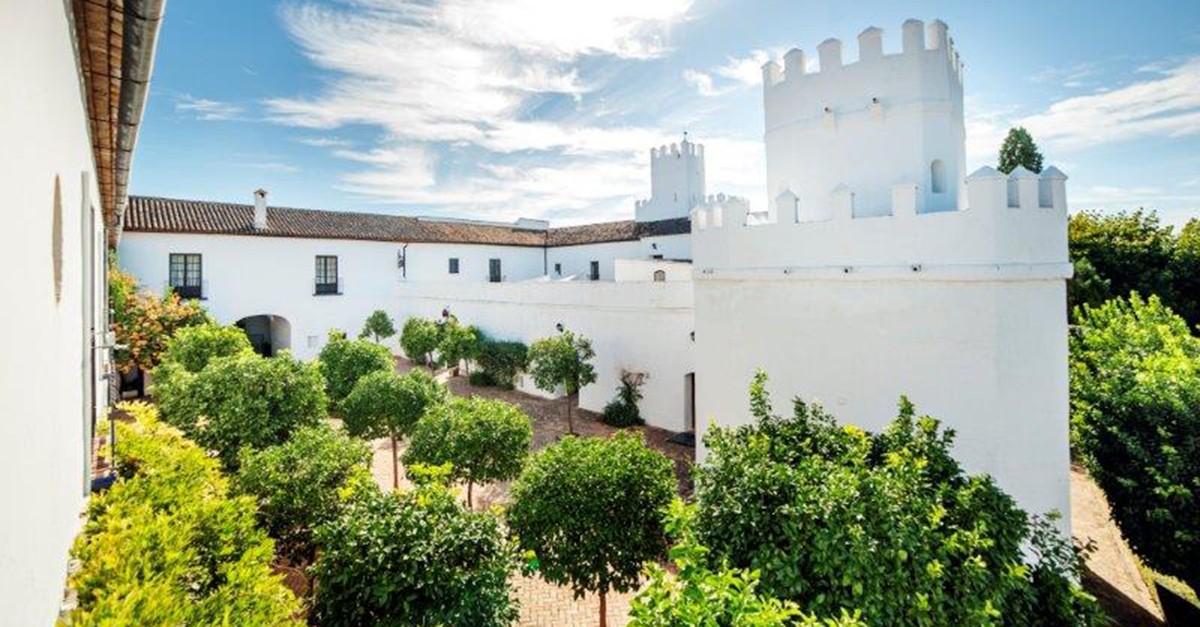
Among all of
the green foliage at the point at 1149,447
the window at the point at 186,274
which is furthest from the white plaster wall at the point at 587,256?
the green foliage at the point at 1149,447

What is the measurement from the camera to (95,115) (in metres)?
5.12

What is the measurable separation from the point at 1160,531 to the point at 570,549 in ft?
27.2

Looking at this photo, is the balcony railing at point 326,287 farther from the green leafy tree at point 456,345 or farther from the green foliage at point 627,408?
the green foliage at point 627,408

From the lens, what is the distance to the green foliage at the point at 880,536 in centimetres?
411

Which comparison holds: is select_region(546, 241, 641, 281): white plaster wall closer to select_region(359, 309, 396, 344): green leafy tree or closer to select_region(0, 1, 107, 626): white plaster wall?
select_region(359, 309, 396, 344): green leafy tree

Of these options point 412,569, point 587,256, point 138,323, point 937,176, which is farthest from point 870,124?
point 587,256

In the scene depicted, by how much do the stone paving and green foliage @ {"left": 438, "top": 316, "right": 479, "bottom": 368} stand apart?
3.73 ft

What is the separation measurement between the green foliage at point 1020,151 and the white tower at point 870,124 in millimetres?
19812

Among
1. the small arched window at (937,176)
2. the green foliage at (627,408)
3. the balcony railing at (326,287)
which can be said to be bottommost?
the green foliage at (627,408)

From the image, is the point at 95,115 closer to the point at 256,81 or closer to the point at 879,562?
the point at 256,81

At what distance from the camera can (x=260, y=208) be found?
23.2m

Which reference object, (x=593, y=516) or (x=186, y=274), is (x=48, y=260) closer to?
(x=593, y=516)

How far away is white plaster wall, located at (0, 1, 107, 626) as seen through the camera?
6.19 ft

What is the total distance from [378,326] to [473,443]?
1939 cm
